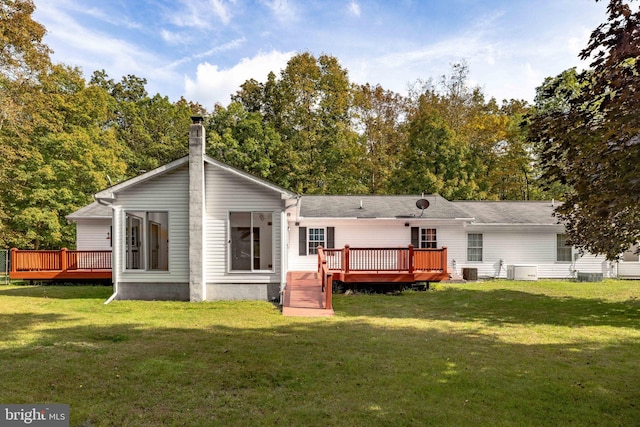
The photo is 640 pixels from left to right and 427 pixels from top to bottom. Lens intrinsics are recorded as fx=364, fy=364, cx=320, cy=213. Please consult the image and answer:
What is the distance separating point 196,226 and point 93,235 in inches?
341

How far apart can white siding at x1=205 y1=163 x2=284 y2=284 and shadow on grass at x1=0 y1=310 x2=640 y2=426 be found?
4.07 m

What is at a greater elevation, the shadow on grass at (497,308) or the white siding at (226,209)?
the white siding at (226,209)

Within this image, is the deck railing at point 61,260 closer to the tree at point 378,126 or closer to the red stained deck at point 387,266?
the red stained deck at point 387,266

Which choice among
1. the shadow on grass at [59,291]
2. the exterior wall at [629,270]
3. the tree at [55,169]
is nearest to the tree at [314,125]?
the tree at [55,169]

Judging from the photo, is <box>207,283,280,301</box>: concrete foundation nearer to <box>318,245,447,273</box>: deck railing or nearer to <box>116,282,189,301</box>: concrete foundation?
<box>116,282,189,301</box>: concrete foundation

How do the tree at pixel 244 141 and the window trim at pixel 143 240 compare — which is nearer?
the window trim at pixel 143 240

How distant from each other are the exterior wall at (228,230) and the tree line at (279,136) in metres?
15.8

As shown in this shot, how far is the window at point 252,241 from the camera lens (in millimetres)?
12398

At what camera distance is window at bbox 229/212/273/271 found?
12.4m

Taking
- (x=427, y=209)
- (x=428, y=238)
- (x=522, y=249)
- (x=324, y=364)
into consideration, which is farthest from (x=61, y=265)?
(x=522, y=249)

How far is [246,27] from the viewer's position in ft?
50.2

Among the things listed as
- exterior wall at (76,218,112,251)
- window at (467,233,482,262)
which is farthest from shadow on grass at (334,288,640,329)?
exterior wall at (76,218,112,251)

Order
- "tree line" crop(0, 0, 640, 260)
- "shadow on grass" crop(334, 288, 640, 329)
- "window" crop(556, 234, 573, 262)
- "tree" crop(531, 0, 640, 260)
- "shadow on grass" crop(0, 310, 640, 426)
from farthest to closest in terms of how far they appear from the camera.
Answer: "tree line" crop(0, 0, 640, 260) < "window" crop(556, 234, 573, 262) < "shadow on grass" crop(334, 288, 640, 329) < "shadow on grass" crop(0, 310, 640, 426) < "tree" crop(531, 0, 640, 260)

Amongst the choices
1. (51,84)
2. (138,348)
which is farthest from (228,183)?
(51,84)
